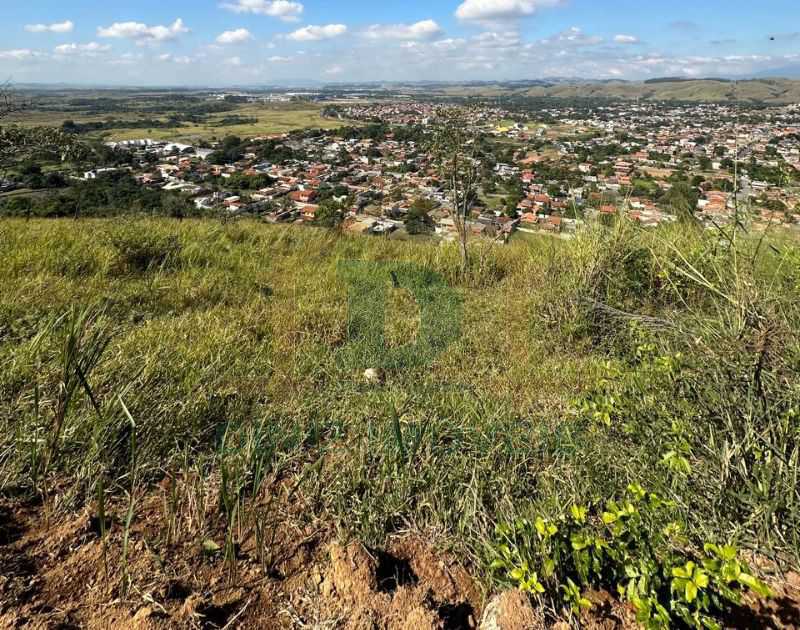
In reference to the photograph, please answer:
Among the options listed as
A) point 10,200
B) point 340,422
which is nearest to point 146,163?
point 10,200

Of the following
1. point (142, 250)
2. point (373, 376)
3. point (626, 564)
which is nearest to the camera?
point (626, 564)

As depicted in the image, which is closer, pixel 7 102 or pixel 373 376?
pixel 373 376

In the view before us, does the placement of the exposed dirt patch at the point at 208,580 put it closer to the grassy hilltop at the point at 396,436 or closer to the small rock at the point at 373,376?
the grassy hilltop at the point at 396,436

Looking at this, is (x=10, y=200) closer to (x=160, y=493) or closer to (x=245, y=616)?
(x=160, y=493)

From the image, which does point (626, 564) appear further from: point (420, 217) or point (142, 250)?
point (420, 217)

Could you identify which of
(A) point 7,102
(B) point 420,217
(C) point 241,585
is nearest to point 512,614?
(C) point 241,585

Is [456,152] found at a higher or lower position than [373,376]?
higher
